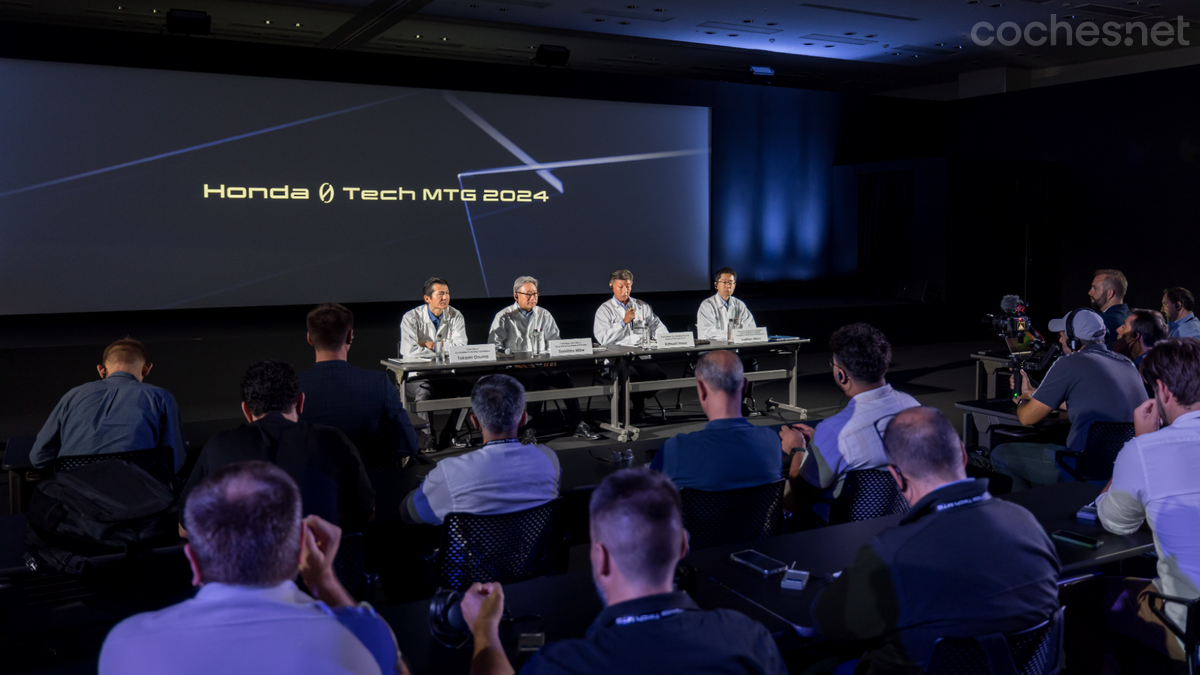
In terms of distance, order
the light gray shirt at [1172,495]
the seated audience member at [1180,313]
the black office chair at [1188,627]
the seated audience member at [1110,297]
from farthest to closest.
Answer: the seated audience member at [1110,297] → the seated audience member at [1180,313] → the light gray shirt at [1172,495] → the black office chair at [1188,627]

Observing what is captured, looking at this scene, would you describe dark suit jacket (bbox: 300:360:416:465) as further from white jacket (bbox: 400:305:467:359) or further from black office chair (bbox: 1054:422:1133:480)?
black office chair (bbox: 1054:422:1133:480)

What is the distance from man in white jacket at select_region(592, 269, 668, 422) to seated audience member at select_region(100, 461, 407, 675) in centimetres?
506

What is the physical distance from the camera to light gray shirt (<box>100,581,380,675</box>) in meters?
1.16

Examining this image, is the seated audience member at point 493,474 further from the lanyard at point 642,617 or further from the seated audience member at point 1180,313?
the seated audience member at point 1180,313

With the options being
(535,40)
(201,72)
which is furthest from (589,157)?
(201,72)

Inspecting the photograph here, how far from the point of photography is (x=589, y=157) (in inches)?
368

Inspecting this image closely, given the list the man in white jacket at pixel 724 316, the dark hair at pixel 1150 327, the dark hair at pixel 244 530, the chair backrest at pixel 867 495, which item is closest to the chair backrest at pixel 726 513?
the chair backrest at pixel 867 495

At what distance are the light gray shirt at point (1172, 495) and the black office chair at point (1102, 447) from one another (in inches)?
57.5

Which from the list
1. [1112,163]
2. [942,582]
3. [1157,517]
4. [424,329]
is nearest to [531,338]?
[424,329]

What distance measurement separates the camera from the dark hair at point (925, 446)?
1.78 m

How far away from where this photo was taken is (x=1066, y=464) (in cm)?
371

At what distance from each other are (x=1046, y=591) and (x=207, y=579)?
4.94ft

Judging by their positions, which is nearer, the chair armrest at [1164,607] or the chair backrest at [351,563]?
the chair armrest at [1164,607]

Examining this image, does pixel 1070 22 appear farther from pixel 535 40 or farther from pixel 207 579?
pixel 207 579
